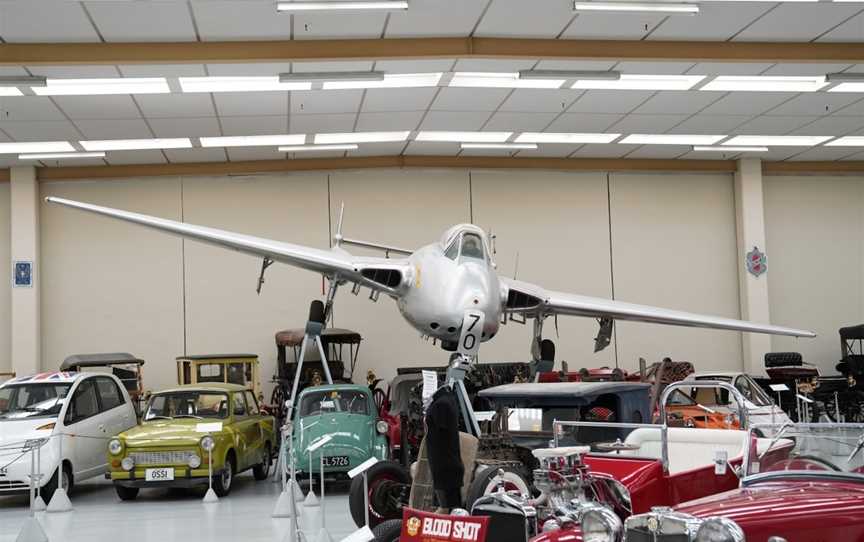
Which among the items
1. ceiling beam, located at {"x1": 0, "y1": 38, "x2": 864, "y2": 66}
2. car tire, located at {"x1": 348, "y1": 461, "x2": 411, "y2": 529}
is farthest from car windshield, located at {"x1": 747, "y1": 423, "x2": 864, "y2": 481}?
ceiling beam, located at {"x1": 0, "y1": 38, "x2": 864, "y2": 66}

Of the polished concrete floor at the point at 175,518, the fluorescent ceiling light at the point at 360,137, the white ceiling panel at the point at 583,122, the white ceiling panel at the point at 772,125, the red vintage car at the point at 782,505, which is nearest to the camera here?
the red vintage car at the point at 782,505

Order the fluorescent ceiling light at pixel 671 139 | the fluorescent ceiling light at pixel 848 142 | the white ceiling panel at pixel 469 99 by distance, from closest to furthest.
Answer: the white ceiling panel at pixel 469 99
the fluorescent ceiling light at pixel 671 139
the fluorescent ceiling light at pixel 848 142

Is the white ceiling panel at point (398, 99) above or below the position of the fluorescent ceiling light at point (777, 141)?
above

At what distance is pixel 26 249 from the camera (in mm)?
19094

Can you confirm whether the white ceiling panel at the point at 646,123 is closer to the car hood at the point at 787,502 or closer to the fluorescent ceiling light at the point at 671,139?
the fluorescent ceiling light at the point at 671,139

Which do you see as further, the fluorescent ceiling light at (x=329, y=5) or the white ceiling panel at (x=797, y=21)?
the white ceiling panel at (x=797, y=21)

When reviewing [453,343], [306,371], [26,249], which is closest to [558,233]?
[306,371]

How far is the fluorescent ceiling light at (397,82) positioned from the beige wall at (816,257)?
10.7 metres

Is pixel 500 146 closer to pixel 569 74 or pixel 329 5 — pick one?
pixel 569 74

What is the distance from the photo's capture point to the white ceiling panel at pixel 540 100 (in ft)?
50.7

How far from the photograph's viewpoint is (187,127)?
1694 cm

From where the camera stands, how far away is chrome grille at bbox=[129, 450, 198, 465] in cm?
1159

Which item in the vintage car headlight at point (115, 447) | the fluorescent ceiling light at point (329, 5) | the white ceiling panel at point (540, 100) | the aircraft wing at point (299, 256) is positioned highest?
the fluorescent ceiling light at point (329, 5)

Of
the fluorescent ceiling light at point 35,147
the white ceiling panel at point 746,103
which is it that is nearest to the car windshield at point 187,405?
the fluorescent ceiling light at point 35,147
